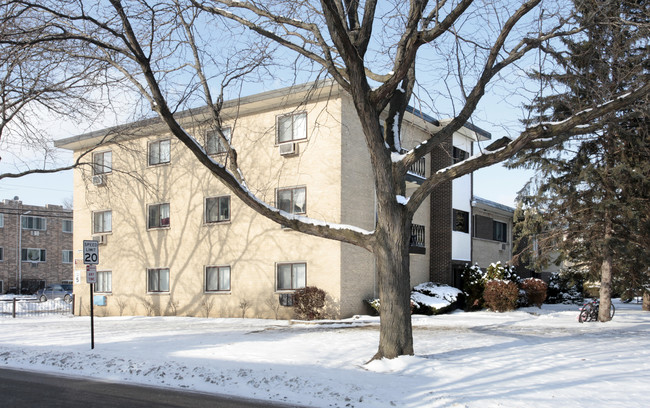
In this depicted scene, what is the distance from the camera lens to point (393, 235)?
1088cm

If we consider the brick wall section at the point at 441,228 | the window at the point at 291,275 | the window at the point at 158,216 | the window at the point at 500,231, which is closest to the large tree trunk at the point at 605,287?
the brick wall section at the point at 441,228

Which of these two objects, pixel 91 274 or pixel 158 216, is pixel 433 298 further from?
pixel 91 274

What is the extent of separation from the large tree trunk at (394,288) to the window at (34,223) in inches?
2018

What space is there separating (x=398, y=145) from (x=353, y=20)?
8.56ft

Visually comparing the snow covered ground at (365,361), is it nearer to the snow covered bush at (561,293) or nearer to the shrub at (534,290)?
the shrub at (534,290)

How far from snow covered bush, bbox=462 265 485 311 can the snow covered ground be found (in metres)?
6.42

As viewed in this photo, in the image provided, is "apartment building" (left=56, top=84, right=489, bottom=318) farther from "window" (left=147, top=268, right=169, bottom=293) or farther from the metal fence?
the metal fence

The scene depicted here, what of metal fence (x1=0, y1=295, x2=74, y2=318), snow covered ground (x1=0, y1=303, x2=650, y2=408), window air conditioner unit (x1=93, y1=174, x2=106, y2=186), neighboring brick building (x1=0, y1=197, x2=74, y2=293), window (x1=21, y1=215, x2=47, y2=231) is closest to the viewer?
snow covered ground (x1=0, y1=303, x2=650, y2=408)

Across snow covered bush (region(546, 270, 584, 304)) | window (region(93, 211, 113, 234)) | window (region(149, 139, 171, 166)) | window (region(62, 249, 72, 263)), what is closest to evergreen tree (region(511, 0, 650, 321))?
snow covered bush (region(546, 270, 584, 304))

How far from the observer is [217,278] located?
24.4 meters

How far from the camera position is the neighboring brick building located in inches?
2068

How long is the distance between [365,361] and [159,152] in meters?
17.8

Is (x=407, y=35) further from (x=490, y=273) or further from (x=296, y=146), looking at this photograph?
(x=490, y=273)

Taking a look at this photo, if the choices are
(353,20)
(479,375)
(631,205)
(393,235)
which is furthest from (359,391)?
(631,205)
